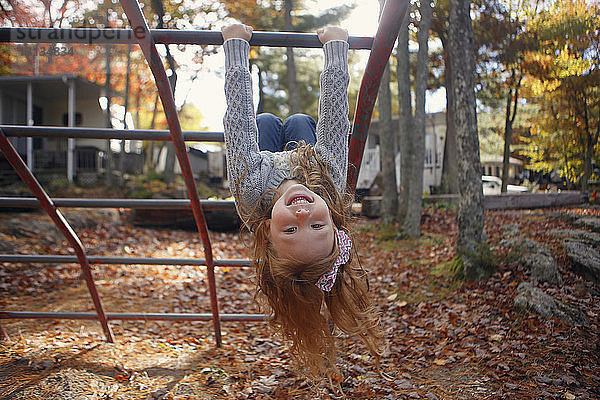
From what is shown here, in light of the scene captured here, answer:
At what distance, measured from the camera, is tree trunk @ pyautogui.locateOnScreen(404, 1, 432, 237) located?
275 inches

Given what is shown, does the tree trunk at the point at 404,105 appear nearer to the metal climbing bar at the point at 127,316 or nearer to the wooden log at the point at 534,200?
the wooden log at the point at 534,200

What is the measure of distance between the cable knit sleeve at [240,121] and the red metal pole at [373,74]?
0.54 m

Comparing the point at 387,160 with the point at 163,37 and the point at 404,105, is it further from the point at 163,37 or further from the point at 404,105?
the point at 163,37

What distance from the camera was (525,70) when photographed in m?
6.93

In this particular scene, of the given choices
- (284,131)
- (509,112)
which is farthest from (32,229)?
(509,112)

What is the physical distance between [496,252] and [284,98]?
1555cm

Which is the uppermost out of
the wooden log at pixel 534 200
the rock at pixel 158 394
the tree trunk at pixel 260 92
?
the tree trunk at pixel 260 92

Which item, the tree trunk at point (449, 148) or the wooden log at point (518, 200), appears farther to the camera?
the tree trunk at point (449, 148)

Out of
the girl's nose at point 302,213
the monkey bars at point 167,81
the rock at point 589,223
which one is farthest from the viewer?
the rock at point 589,223

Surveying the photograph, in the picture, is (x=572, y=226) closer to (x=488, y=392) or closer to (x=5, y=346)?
(x=488, y=392)

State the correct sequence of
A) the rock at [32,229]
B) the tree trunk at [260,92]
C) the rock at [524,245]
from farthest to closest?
1. the tree trunk at [260,92]
2. the rock at [32,229]
3. the rock at [524,245]

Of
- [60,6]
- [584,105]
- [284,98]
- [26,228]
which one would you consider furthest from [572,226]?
[284,98]

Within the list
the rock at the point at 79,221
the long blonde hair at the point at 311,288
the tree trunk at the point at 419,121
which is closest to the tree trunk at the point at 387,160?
the tree trunk at the point at 419,121

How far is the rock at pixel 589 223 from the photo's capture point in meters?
4.24
